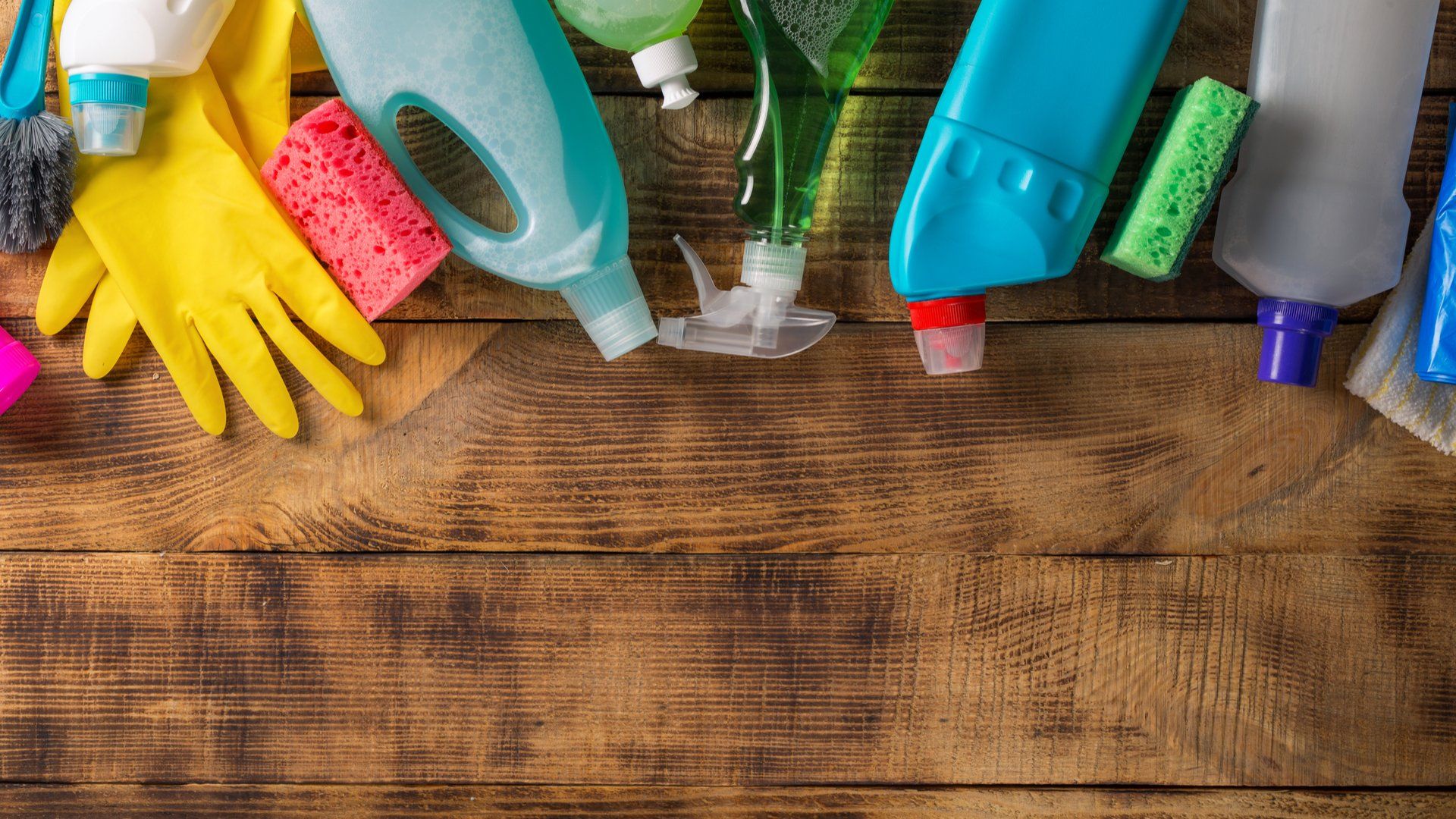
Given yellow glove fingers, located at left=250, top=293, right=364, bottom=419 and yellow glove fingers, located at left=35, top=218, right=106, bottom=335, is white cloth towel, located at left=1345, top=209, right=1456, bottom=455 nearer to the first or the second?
yellow glove fingers, located at left=250, top=293, right=364, bottom=419

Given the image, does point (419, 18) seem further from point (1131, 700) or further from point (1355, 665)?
point (1355, 665)

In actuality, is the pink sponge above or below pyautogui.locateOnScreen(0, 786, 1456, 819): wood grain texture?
above

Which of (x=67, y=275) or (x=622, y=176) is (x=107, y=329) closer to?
(x=67, y=275)

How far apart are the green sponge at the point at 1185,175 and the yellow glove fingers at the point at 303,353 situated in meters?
0.54

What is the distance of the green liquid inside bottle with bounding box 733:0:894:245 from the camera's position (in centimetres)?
54

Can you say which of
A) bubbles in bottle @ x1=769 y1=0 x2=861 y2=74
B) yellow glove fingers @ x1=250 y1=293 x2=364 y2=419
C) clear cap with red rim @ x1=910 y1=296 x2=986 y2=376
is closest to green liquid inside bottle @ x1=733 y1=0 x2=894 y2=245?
bubbles in bottle @ x1=769 y1=0 x2=861 y2=74

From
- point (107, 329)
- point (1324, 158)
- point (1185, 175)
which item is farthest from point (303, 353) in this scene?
point (1324, 158)

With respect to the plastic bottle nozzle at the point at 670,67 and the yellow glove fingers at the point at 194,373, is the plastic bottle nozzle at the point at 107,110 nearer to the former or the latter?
the yellow glove fingers at the point at 194,373

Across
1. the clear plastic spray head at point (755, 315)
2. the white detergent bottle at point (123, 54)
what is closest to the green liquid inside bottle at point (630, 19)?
the clear plastic spray head at point (755, 315)

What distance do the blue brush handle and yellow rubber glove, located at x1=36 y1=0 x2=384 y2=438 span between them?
47mm

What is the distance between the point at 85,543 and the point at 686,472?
1.49 feet

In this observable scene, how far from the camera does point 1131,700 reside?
606 millimetres

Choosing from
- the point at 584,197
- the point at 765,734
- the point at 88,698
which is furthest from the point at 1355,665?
the point at 88,698

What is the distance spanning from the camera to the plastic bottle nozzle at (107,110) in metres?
0.53
